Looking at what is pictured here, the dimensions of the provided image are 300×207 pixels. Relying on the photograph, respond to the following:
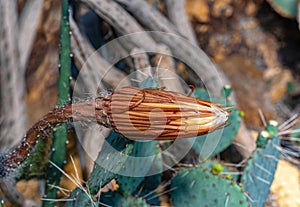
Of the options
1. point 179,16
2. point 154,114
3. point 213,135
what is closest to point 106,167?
point 154,114

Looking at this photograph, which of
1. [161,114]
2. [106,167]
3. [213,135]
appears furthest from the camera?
[213,135]

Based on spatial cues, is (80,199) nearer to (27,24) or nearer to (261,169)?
(261,169)

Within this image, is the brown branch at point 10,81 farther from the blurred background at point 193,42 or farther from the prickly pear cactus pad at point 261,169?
the prickly pear cactus pad at point 261,169

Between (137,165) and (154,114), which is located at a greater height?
(154,114)

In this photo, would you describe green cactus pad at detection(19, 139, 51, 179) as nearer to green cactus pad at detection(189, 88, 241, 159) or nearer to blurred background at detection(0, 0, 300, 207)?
blurred background at detection(0, 0, 300, 207)

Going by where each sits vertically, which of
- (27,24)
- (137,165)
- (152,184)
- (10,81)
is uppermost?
(27,24)

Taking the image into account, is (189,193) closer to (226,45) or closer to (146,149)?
(146,149)

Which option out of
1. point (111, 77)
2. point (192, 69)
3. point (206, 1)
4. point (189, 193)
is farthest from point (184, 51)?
point (206, 1)
